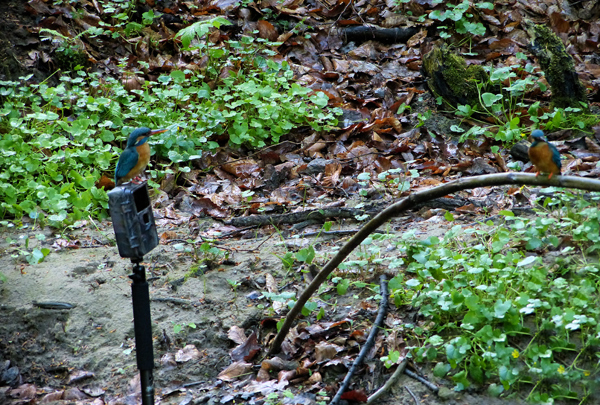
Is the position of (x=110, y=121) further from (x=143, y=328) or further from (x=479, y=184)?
(x=479, y=184)

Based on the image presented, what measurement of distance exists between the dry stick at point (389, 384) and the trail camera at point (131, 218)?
1313mm

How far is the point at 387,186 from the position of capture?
448 centimetres

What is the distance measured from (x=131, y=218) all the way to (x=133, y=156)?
2.56 feet

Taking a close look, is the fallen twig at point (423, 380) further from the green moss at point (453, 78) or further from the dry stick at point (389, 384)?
the green moss at point (453, 78)

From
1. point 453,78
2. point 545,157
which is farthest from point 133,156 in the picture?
point 453,78

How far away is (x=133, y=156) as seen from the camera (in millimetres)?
2902

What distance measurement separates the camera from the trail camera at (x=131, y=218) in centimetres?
217

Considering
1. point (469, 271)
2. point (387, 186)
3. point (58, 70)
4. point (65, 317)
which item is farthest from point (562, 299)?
point (58, 70)

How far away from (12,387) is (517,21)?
653 cm

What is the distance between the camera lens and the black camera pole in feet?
7.61

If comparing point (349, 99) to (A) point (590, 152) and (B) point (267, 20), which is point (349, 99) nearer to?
(B) point (267, 20)

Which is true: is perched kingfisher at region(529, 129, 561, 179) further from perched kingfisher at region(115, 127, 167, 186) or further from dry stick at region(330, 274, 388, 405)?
perched kingfisher at region(115, 127, 167, 186)

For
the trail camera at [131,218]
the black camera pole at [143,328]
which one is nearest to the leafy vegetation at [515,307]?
the black camera pole at [143,328]

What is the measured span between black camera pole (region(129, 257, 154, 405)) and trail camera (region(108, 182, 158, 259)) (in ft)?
0.28
